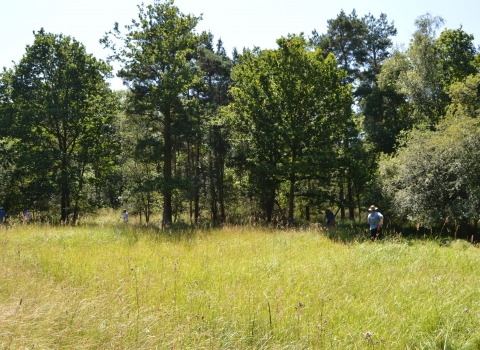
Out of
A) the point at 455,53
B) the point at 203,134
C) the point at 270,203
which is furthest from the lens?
the point at 455,53

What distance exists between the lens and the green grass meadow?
3.46 meters

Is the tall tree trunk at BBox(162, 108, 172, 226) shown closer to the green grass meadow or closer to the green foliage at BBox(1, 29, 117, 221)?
the green foliage at BBox(1, 29, 117, 221)

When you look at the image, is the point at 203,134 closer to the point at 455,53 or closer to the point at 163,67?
the point at 163,67

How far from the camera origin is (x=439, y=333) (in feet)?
12.2

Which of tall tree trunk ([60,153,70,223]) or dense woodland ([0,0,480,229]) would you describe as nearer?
dense woodland ([0,0,480,229])

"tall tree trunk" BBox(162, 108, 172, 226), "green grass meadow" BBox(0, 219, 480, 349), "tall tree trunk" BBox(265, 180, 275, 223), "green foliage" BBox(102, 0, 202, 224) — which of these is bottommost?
"green grass meadow" BBox(0, 219, 480, 349)

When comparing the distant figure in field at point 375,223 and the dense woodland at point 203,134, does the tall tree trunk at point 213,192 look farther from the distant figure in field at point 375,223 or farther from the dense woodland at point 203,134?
the distant figure in field at point 375,223

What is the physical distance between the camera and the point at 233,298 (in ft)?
14.6

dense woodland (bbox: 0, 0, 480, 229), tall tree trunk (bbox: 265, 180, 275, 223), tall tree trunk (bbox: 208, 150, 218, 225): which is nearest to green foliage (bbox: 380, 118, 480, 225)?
dense woodland (bbox: 0, 0, 480, 229)

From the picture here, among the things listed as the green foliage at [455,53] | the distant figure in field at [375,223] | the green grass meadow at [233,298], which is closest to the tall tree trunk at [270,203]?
the distant figure in field at [375,223]

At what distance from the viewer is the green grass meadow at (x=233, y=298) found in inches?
136

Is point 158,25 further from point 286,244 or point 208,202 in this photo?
point 286,244

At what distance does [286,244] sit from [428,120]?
19.5 m

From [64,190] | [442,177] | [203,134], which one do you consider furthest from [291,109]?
[64,190]
